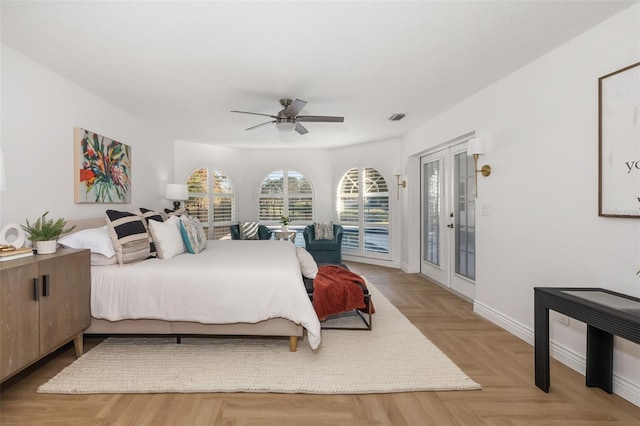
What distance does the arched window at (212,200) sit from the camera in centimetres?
632

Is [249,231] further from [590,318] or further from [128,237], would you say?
[590,318]

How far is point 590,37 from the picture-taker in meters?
2.29

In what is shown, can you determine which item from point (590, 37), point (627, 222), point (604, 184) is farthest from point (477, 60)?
point (627, 222)

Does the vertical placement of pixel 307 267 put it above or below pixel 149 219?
below

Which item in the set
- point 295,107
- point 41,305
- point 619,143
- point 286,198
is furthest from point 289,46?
point 286,198

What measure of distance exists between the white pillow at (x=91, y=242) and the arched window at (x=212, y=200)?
345 cm

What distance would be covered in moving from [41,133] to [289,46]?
230 cm

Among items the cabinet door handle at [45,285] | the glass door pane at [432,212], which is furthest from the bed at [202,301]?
the glass door pane at [432,212]

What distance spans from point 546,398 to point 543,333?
1.28ft

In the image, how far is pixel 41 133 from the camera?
2.84 meters

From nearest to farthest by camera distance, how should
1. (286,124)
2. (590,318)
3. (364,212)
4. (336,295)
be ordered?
(590,318)
(336,295)
(286,124)
(364,212)

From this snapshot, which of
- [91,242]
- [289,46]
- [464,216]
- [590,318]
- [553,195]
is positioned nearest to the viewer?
[590,318]

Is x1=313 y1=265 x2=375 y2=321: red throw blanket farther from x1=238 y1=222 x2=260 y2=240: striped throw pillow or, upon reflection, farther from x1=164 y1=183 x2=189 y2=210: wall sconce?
x1=238 y1=222 x2=260 y2=240: striped throw pillow

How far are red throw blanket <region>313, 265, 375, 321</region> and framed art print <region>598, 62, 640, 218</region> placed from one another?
77.2 inches
